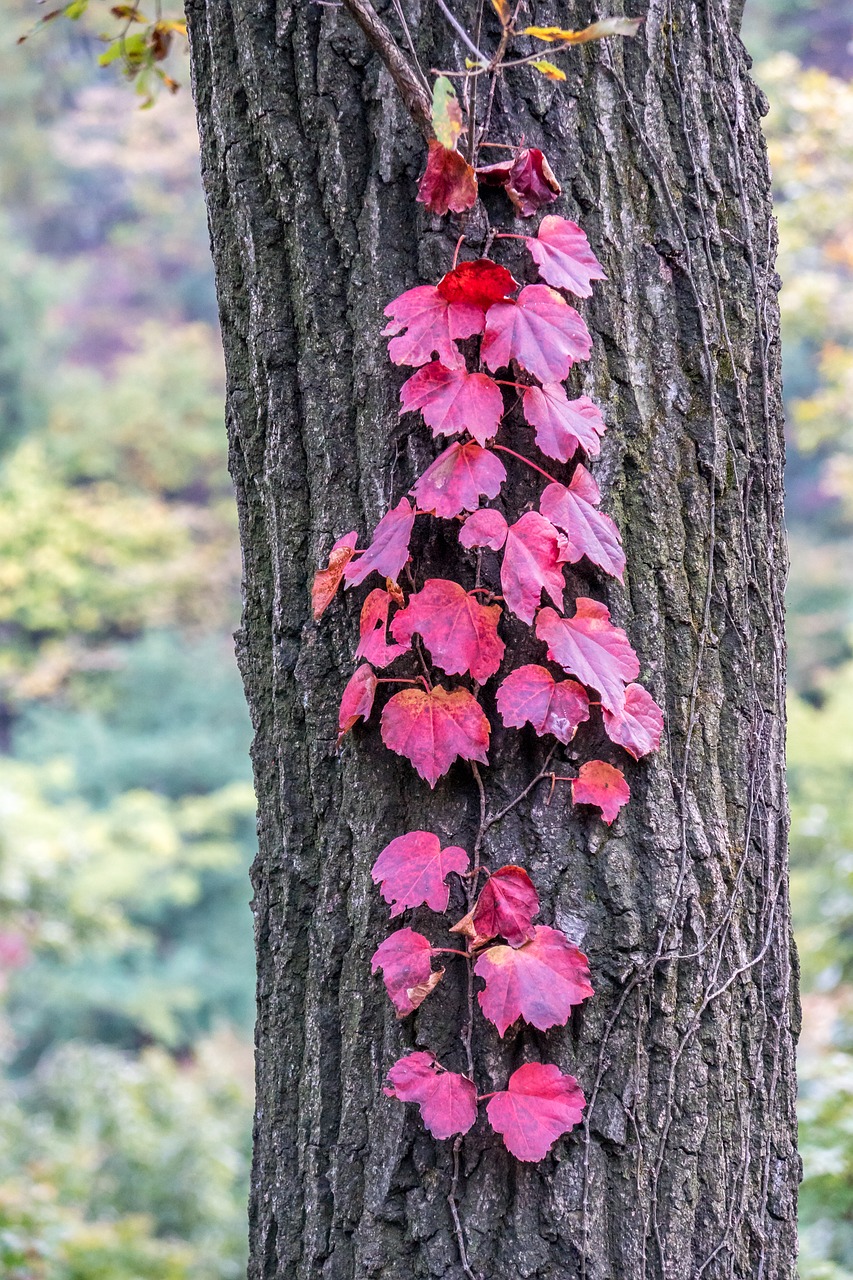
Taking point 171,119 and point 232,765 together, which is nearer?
point 232,765

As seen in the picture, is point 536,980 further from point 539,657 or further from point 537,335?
point 537,335

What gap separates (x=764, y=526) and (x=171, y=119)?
11.9 meters

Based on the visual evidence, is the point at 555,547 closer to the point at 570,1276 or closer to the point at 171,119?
the point at 570,1276

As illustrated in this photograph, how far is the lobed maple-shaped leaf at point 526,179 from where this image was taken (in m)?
0.94

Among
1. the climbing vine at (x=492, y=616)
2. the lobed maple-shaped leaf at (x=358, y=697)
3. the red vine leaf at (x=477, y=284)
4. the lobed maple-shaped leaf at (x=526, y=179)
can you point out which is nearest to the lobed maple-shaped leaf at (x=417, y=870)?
the climbing vine at (x=492, y=616)

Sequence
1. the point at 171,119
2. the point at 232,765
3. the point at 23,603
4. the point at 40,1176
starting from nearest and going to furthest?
1. the point at 40,1176
2. the point at 232,765
3. the point at 23,603
4. the point at 171,119

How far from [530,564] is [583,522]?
0.24ft

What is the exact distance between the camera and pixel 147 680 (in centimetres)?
852

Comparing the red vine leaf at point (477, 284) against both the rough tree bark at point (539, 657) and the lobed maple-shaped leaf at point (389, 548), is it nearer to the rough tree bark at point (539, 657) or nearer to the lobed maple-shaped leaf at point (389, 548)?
the rough tree bark at point (539, 657)

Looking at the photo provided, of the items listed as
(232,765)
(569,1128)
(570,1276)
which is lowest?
(570,1276)

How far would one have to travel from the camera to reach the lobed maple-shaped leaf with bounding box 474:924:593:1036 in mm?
882

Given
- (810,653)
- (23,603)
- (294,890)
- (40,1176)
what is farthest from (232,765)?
(294,890)

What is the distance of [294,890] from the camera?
40.8 inches

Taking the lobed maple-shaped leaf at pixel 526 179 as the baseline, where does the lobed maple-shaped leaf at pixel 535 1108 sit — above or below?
below
